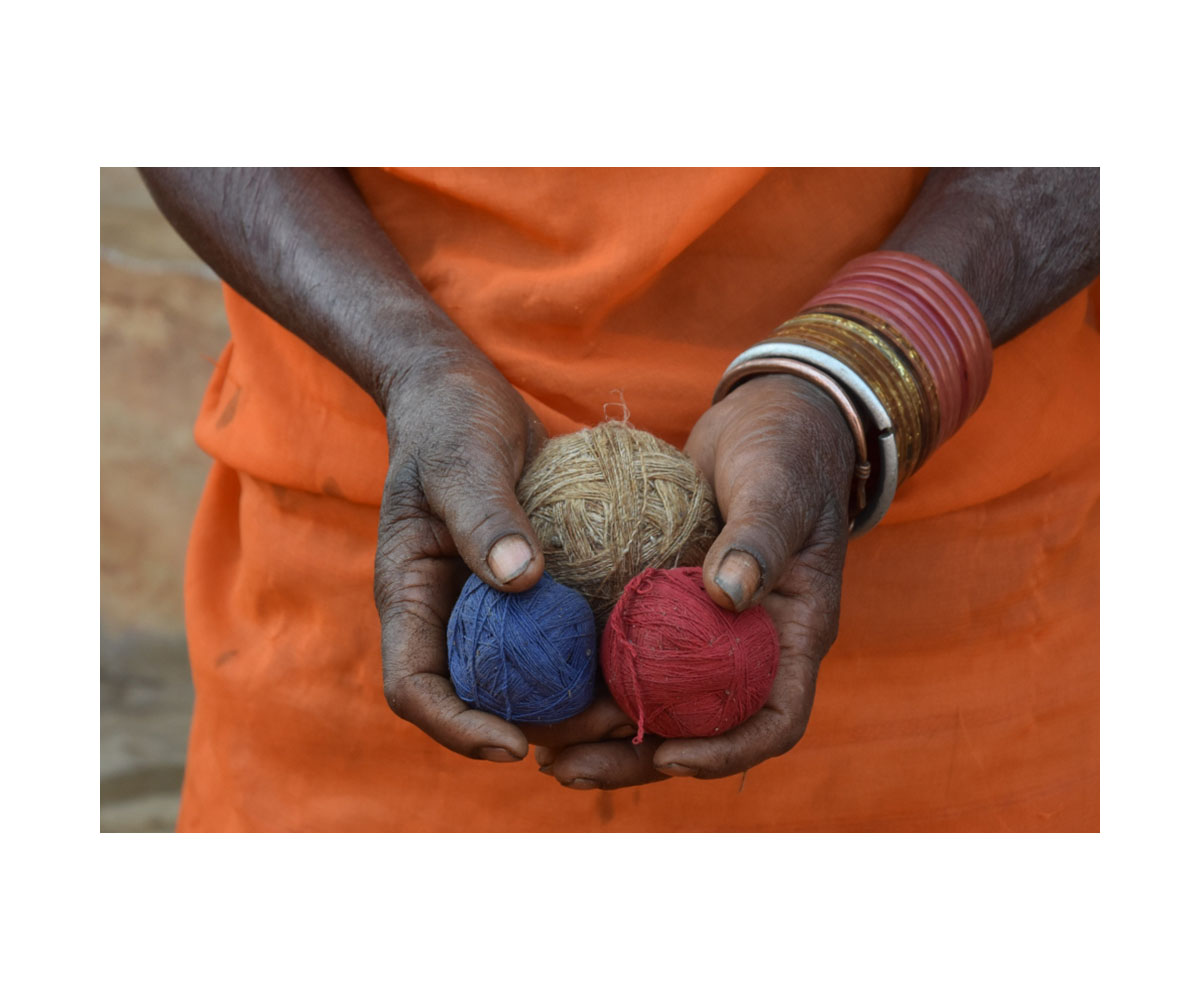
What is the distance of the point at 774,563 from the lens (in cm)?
123

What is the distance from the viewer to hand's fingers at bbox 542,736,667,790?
51.4 inches

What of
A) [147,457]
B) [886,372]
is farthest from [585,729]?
[147,457]

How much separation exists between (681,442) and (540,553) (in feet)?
1.26

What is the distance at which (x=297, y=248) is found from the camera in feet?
5.06

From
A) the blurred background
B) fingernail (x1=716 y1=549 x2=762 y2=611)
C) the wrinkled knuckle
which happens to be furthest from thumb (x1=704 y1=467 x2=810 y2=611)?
the blurred background

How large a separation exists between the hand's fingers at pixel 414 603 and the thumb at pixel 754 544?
0.97 ft

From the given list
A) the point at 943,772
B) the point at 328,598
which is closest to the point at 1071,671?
the point at 943,772

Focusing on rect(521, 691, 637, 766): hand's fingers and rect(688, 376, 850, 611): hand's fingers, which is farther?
rect(521, 691, 637, 766): hand's fingers

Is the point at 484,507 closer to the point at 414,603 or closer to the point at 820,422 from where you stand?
the point at 414,603

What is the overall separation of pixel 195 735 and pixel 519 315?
2.91ft

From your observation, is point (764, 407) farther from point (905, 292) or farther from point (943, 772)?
point (943, 772)

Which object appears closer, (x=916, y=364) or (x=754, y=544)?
(x=754, y=544)

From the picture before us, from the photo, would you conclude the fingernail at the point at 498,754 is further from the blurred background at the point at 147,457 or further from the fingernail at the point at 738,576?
the blurred background at the point at 147,457

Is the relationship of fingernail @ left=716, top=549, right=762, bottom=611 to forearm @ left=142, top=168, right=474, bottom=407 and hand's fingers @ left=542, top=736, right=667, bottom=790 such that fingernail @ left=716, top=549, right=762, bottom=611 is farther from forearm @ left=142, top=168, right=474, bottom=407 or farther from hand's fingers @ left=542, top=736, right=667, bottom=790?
forearm @ left=142, top=168, right=474, bottom=407
